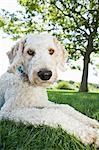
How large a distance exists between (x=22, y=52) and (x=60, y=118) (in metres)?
1.19

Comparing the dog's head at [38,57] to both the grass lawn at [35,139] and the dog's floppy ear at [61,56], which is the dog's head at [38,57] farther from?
the grass lawn at [35,139]

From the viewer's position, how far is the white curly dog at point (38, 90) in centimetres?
476

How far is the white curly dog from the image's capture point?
4.76 m

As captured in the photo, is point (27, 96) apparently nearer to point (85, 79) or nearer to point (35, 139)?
point (35, 139)

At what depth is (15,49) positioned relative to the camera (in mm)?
5684

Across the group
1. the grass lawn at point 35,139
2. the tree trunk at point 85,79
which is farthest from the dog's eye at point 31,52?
the tree trunk at point 85,79

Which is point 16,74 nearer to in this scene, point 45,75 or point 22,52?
point 22,52

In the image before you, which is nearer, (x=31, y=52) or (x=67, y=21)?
(x=31, y=52)

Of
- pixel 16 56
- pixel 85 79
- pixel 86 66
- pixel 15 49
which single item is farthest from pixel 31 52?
pixel 86 66

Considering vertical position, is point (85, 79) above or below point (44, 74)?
below

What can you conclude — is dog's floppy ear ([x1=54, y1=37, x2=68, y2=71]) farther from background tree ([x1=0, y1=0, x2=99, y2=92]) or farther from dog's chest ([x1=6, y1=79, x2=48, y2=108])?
background tree ([x1=0, y1=0, x2=99, y2=92])

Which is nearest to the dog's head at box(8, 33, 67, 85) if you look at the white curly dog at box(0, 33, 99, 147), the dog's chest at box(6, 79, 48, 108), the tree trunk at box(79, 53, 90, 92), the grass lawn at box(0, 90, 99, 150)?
the white curly dog at box(0, 33, 99, 147)

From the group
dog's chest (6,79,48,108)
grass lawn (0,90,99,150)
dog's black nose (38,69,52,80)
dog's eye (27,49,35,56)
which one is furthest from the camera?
dog's chest (6,79,48,108)

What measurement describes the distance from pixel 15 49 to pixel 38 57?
0.66 meters
